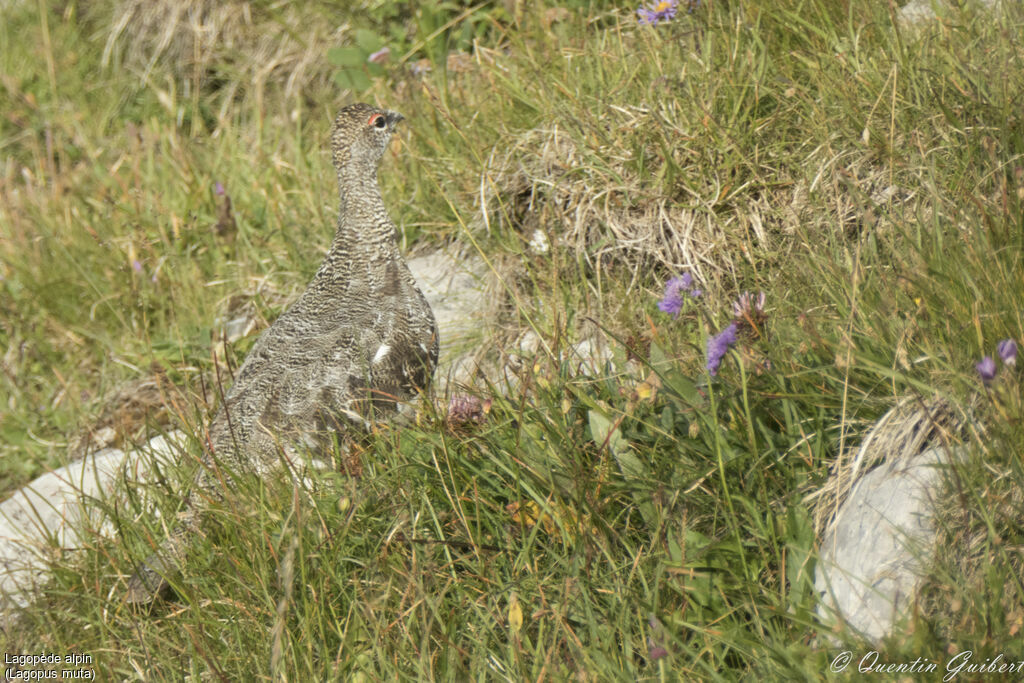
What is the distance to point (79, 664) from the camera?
3.16m


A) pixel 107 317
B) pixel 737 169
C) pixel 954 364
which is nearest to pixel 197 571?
pixel 954 364

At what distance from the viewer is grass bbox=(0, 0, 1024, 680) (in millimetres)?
2477

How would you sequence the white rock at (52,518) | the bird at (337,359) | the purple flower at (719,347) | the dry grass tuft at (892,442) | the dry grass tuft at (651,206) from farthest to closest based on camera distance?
the dry grass tuft at (651,206), the white rock at (52,518), the bird at (337,359), the purple flower at (719,347), the dry grass tuft at (892,442)

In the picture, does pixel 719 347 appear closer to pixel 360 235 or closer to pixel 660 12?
Result: pixel 360 235

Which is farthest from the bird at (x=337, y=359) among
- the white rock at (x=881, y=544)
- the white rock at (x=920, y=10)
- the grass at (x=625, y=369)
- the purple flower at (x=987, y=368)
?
the white rock at (x=920, y=10)

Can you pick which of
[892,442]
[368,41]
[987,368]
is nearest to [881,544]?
[892,442]

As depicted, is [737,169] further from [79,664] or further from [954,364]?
[79,664]

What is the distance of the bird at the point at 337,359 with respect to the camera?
3402 mm

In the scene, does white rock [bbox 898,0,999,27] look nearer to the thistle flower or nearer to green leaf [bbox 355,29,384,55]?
the thistle flower

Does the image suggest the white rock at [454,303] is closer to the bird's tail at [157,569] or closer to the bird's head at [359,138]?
the bird's head at [359,138]

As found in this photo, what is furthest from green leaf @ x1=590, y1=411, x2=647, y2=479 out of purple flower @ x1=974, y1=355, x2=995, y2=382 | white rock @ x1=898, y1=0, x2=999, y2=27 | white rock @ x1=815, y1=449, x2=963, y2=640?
white rock @ x1=898, y1=0, x2=999, y2=27

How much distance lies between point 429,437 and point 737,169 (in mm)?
1905

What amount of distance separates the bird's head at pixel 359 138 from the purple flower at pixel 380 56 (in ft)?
4.62

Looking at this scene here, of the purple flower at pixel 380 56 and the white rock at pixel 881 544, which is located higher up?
the purple flower at pixel 380 56
